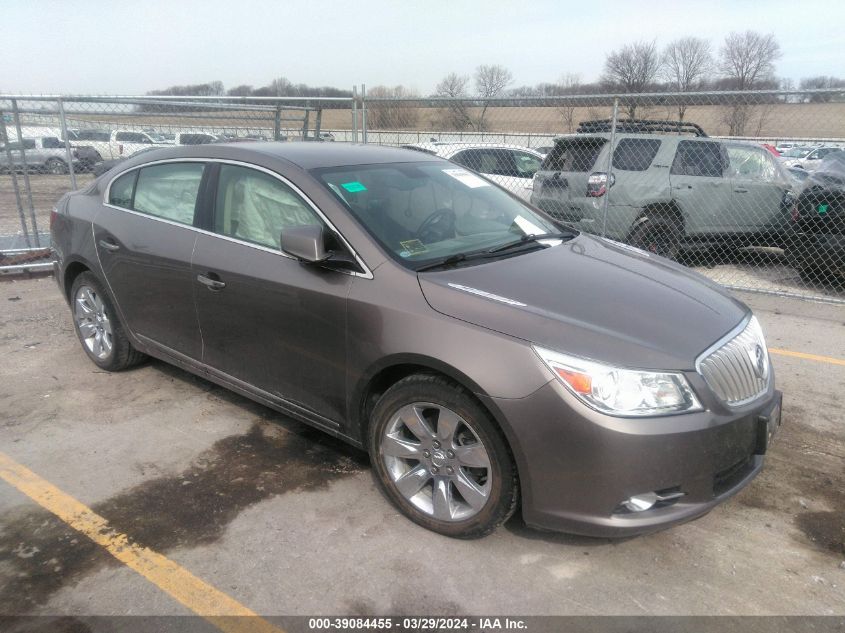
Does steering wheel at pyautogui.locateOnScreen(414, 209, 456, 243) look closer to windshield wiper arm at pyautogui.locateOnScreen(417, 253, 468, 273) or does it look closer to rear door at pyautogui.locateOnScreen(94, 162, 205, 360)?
windshield wiper arm at pyautogui.locateOnScreen(417, 253, 468, 273)

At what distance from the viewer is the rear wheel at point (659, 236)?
784cm

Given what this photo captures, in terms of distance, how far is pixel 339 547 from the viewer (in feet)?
9.27

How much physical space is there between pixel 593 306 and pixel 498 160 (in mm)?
8526

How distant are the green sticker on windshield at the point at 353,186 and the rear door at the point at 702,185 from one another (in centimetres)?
567

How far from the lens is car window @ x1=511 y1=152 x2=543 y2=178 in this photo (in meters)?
10.7

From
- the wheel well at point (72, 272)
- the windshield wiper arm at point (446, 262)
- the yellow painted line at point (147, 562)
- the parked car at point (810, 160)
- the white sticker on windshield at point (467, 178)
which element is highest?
the white sticker on windshield at point (467, 178)

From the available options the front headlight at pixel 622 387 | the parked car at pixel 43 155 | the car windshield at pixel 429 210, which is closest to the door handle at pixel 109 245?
the car windshield at pixel 429 210

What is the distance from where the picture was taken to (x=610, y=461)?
7.84 ft

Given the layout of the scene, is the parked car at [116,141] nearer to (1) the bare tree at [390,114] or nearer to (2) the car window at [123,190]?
(1) the bare tree at [390,114]

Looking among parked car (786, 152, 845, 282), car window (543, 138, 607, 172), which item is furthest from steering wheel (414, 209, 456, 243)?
parked car (786, 152, 845, 282)

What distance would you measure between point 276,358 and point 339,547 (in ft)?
3.44

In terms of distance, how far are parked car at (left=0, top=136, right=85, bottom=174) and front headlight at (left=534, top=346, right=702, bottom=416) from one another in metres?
8.09

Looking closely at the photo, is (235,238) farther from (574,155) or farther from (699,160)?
(699,160)

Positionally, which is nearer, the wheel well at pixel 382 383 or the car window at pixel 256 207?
the wheel well at pixel 382 383
